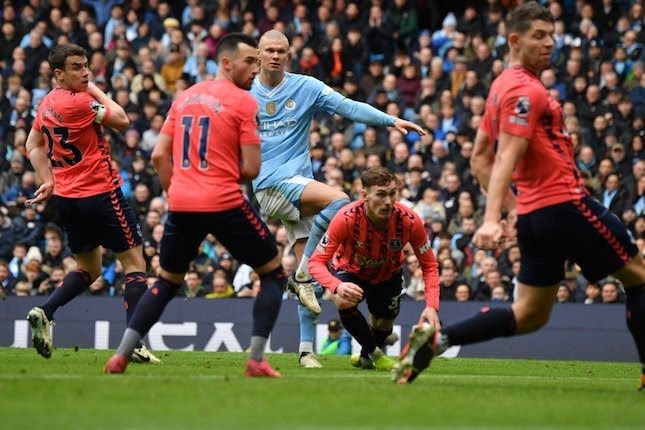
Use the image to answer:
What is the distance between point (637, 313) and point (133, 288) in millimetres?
4928

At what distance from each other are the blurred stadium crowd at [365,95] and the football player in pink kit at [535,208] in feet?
30.2

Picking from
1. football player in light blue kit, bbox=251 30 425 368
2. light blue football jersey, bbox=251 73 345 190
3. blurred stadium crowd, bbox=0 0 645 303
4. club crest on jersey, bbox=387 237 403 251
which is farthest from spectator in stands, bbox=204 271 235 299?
club crest on jersey, bbox=387 237 403 251

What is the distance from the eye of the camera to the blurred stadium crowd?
66.8 ft

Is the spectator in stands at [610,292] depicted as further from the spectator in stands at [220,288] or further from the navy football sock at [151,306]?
the navy football sock at [151,306]

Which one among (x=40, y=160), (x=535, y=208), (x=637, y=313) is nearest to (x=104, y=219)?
(x=40, y=160)

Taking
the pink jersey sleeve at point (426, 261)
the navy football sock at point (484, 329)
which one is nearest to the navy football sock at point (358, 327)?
the pink jersey sleeve at point (426, 261)

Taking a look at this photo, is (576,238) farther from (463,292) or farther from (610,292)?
(463,292)

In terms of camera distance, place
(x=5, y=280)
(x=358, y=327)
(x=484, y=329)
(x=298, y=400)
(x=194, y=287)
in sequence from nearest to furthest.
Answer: (x=298, y=400)
(x=484, y=329)
(x=358, y=327)
(x=194, y=287)
(x=5, y=280)

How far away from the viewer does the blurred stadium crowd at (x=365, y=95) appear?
802 inches

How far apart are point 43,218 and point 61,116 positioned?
11.1m

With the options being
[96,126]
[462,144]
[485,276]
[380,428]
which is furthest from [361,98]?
[380,428]

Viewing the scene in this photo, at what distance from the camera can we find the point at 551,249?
9195 millimetres

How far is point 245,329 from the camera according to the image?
61.8 feet

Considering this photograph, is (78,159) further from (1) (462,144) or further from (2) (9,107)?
(2) (9,107)
